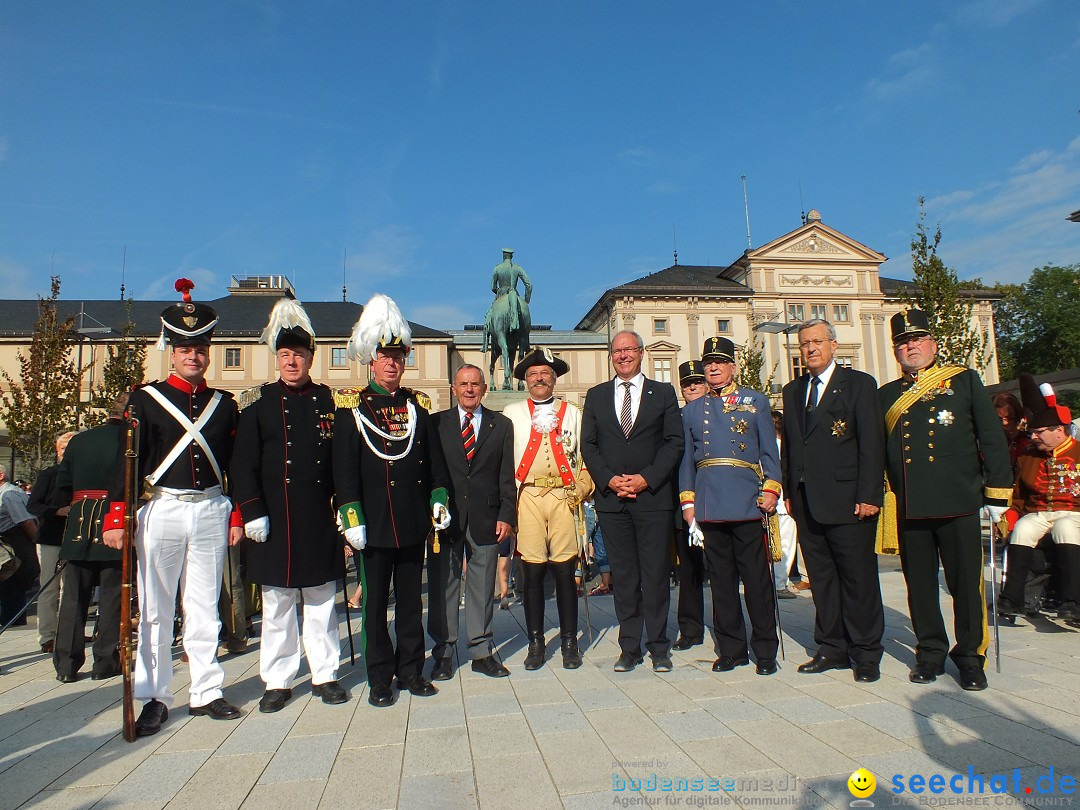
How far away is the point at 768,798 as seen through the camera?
2.73 metres

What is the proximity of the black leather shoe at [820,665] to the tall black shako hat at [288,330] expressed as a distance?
3794mm

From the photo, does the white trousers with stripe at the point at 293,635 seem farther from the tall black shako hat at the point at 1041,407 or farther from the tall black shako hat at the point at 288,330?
the tall black shako hat at the point at 1041,407

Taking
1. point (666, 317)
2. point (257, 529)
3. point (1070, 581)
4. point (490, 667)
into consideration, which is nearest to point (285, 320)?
point (257, 529)

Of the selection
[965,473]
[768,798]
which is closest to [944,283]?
[965,473]

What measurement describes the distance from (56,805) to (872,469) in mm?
4610

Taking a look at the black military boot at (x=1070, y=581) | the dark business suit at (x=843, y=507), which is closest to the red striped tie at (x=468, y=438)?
the dark business suit at (x=843, y=507)

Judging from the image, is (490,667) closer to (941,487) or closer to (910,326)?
(941,487)

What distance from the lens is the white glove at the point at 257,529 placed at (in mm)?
4234

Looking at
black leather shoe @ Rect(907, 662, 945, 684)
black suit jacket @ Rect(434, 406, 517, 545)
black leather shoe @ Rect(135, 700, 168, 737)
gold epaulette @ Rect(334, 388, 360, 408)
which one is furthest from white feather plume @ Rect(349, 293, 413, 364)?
black leather shoe @ Rect(907, 662, 945, 684)

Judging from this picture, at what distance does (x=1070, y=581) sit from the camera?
18.6 ft

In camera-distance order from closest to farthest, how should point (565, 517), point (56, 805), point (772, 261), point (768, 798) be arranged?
point (768, 798) < point (56, 805) < point (565, 517) < point (772, 261)

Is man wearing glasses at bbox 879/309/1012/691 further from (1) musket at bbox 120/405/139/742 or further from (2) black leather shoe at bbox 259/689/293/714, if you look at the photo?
(1) musket at bbox 120/405/139/742

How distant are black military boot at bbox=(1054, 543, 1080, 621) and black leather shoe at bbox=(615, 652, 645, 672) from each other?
3.59m

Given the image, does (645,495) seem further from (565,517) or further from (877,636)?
(877,636)
